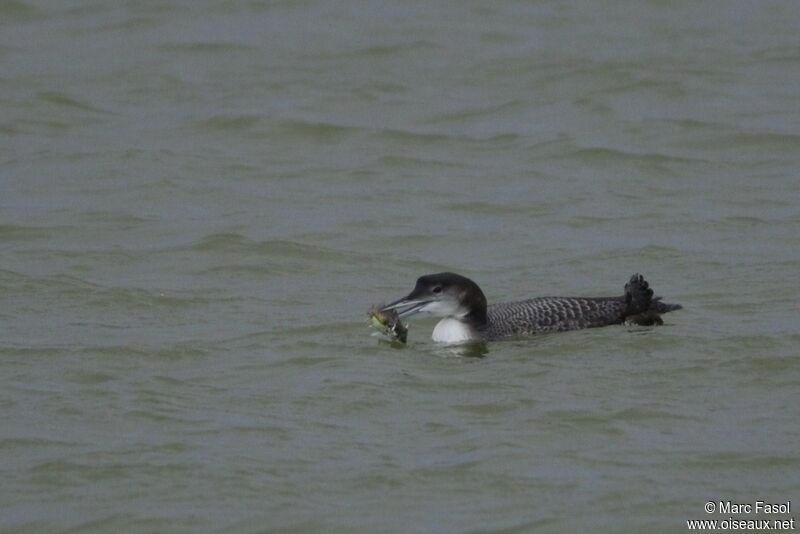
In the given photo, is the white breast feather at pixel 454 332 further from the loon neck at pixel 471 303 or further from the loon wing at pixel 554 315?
the loon wing at pixel 554 315

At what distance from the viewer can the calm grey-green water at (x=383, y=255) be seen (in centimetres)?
673

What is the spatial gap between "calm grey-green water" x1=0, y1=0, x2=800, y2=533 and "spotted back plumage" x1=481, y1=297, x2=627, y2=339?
0.09m

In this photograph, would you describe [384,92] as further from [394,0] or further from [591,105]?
[394,0]

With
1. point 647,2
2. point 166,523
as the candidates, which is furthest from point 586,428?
point 647,2

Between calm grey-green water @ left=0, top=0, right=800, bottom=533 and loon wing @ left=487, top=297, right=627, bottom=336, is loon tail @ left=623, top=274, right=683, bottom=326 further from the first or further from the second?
calm grey-green water @ left=0, top=0, right=800, bottom=533

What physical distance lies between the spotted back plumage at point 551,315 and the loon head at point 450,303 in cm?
13

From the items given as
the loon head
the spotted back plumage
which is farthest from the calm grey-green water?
the loon head

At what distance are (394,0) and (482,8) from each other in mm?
1313

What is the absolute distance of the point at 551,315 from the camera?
372 inches

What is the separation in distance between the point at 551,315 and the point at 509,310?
0.27m

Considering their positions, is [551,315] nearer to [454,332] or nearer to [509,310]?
[509,310]

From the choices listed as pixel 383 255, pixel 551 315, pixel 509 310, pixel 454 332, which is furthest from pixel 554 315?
pixel 383 255

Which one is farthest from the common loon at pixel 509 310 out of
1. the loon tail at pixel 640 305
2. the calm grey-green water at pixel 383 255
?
the calm grey-green water at pixel 383 255

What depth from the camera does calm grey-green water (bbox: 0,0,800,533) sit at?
265 inches
